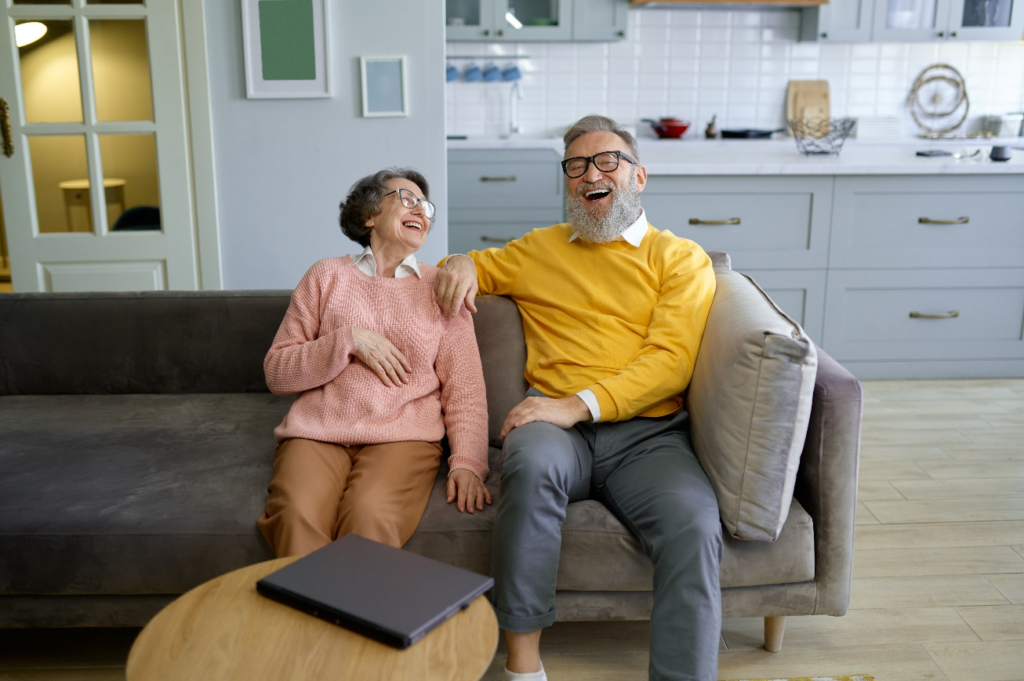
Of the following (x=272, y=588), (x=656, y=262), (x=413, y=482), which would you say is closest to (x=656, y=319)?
(x=656, y=262)

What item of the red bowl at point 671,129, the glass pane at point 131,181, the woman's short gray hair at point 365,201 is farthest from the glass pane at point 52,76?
the red bowl at point 671,129

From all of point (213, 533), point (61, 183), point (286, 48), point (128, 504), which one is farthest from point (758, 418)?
point (61, 183)

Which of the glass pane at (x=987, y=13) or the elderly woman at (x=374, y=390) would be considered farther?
the glass pane at (x=987, y=13)

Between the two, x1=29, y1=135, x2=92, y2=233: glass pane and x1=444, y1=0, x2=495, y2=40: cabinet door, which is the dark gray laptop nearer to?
x1=29, y1=135, x2=92, y2=233: glass pane

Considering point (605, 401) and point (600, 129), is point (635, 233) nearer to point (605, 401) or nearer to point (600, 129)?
point (600, 129)

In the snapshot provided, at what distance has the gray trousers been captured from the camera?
157cm

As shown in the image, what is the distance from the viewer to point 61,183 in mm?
3328

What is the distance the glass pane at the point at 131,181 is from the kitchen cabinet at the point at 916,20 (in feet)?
12.2

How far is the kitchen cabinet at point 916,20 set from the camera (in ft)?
16.7

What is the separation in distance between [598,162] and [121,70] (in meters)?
2.05

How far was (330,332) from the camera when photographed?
1.98m

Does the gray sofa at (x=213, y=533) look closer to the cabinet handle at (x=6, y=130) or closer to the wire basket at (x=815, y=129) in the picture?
the cabinet handle at (x=6, y=130)

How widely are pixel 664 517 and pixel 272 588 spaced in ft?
2.40

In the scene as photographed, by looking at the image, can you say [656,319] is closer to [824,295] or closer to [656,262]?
[656,262]
